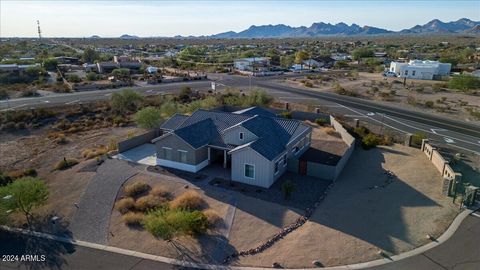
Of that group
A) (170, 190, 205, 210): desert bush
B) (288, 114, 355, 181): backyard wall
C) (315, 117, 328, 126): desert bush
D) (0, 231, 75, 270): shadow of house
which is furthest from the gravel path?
(315, 117, 328, 126): desert bush

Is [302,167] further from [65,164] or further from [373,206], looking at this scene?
[65,164]

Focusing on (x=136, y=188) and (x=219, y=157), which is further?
(x=219, y=157)

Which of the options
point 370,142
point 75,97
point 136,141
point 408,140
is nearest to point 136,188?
point 136,141

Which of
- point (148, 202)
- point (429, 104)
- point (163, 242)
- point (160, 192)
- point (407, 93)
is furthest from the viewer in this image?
point (407, 93)

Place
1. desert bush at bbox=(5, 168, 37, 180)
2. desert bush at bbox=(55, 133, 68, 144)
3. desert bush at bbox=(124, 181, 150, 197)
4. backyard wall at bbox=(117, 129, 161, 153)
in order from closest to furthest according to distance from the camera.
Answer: desert bush at bbox=(124, 181, 150, 197), desert bush at bbox=(5, 168, 37, 180), backyard wall at bbox=(117, 129, 161, 153), desert bush at bbox=(55, 133, 68, 144)

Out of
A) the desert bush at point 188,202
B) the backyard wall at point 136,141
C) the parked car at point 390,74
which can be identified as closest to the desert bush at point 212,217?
the desert bush at point 188,202

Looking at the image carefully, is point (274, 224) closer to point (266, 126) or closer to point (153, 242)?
point (153, 242)

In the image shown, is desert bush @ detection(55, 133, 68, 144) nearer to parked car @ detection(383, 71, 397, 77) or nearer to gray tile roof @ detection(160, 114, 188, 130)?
gray tile roof @ detection(160, 114, 188, 130)

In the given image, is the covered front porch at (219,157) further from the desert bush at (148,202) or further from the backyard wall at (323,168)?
the desert bush at (148,202)
